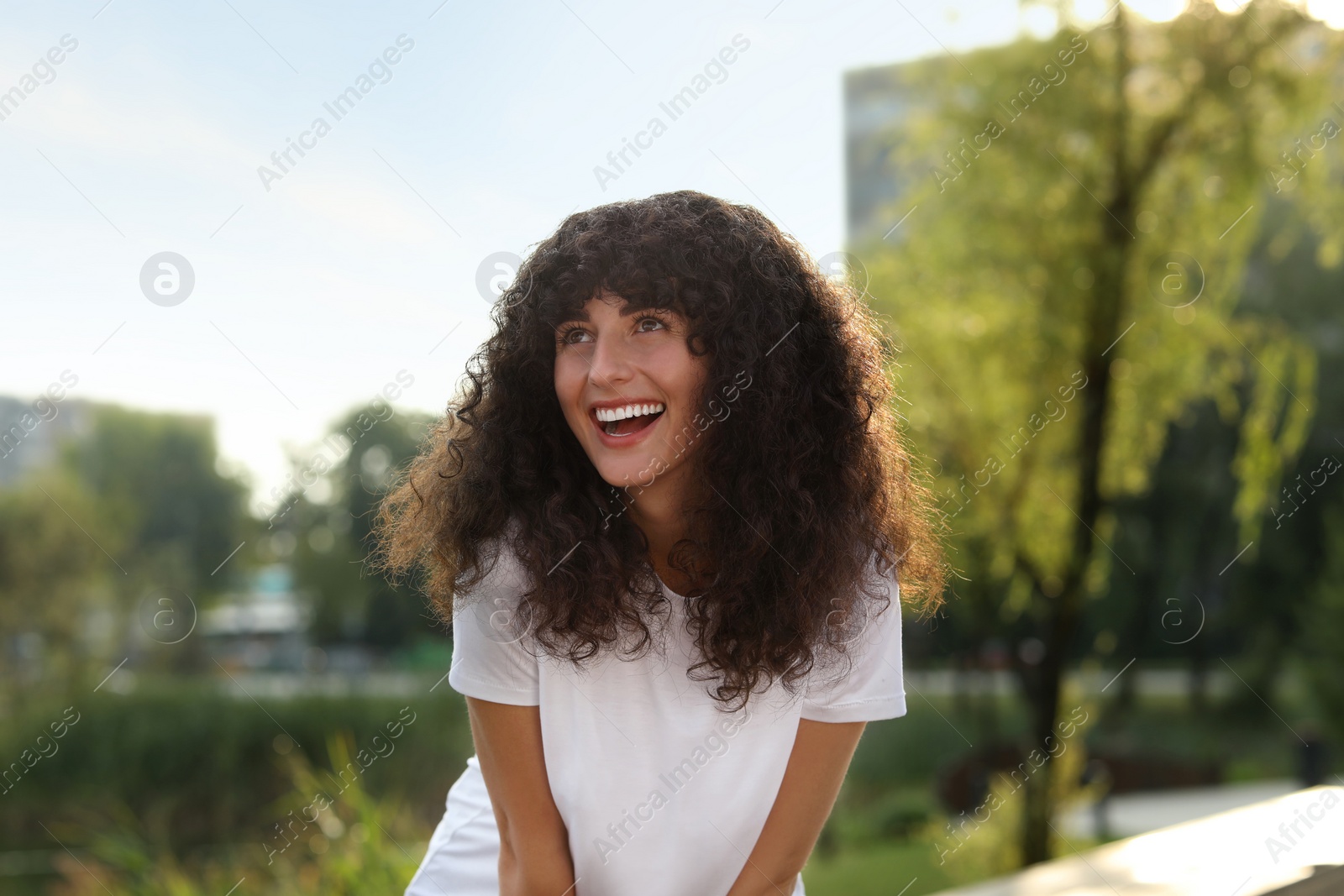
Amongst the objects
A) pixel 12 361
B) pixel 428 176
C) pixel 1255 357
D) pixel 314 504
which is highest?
pixel 12 361

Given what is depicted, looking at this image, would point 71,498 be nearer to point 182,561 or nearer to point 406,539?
point 182,561

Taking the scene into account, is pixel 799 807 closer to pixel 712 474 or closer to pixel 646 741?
pixel 646 741

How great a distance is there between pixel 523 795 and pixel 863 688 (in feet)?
1.61

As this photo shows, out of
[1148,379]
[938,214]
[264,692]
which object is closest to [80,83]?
[938,214]

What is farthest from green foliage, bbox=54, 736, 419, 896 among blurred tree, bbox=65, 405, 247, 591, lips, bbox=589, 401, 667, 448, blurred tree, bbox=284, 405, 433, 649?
blurred tree, bbox=65, 405, 247, 591

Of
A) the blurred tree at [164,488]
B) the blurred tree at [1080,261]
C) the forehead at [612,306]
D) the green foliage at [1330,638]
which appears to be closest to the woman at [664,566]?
the forehead at [612,306]

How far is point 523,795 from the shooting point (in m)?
1.46

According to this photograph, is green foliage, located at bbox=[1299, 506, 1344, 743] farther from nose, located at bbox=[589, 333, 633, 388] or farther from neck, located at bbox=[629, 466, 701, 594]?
nose, located at bbox=[589, 333, 633, 388]

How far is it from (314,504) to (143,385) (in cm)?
747

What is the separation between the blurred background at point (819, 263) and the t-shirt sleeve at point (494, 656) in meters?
0.46

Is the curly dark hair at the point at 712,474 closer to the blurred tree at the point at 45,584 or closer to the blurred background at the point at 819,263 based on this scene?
the blurred background at the point at 819,263

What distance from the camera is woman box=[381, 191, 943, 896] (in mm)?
1459

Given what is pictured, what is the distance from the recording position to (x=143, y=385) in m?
6.01

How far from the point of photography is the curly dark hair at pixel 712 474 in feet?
4.79
